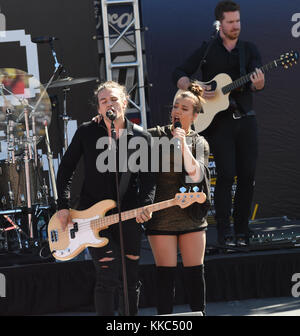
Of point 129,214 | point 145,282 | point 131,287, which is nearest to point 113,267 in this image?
point 131,287

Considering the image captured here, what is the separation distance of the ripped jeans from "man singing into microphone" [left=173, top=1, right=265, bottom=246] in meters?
1.59

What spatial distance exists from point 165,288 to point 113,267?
0.39m

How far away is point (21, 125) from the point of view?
5.59 meters

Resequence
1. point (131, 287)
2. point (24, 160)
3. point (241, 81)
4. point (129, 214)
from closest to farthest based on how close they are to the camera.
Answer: point (129, 214)
point (131, 287)
point (241, 81)
point (24, 160)

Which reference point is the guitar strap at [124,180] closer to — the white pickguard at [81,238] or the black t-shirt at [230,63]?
the white pickguard at [81,238]

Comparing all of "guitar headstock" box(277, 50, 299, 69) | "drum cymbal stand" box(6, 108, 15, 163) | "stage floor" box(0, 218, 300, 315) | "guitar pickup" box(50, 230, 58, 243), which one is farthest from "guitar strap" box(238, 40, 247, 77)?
"guitar pickup" box(50, 230, 58, 243)

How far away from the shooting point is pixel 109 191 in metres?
3.36

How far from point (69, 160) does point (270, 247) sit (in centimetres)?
205

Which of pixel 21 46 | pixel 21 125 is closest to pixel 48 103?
pixel 21 125

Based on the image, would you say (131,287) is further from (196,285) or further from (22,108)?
(22,108)

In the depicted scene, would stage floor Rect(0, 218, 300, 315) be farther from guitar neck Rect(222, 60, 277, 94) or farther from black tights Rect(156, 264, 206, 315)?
guitar neck Rect(222, 60, 277, 94)

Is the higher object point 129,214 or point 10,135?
point 10,135
